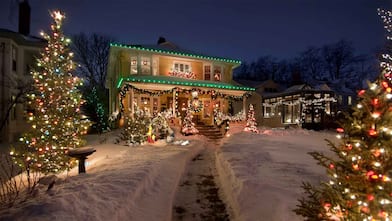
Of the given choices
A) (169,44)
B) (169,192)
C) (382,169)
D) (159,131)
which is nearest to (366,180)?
(382,169)

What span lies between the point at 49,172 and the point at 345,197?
340 inches

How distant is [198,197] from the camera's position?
6645 millimetres

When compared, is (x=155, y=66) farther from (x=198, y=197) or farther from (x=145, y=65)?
(x=198, y=197)

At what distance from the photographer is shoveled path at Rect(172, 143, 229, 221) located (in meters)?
5.58

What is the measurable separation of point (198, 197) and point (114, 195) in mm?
2145

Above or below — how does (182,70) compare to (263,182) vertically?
above

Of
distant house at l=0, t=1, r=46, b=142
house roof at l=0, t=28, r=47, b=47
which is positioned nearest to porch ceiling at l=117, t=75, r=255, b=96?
distant house at l=0, t=1, r=46, b=142

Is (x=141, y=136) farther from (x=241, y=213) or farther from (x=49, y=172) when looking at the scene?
(x=241, y=213)

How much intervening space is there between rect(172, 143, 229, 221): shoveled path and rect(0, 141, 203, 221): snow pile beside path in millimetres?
230

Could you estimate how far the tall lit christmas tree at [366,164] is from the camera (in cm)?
289

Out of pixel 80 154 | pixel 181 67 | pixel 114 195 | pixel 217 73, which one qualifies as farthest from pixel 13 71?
pixel 114 195

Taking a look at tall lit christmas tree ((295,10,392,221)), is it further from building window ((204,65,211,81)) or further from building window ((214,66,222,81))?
building window ((214,66,222,81))

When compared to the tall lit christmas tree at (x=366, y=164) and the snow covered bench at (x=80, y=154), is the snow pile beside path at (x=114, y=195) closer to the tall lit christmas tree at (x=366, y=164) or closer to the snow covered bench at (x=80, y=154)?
the snow covered bench at (x=80, y=154)

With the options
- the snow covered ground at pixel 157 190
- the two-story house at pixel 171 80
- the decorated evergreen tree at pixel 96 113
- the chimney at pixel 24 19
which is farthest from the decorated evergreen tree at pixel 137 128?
the chimney at pixel 24 19
